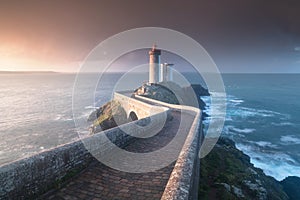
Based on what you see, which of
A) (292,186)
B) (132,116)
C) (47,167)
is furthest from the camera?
(132,116)

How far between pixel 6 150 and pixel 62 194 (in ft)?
80.2

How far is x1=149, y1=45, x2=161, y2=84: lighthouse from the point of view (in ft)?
114

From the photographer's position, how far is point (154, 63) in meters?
35.3

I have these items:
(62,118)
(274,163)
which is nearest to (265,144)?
(274,163)

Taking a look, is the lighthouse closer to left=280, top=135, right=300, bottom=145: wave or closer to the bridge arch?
the bridge arch

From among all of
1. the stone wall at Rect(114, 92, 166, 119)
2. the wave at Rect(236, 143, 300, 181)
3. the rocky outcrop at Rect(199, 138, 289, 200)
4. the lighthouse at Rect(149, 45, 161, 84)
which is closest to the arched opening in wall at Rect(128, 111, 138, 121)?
the stone wall at Rect(114, 92, 166, 119)

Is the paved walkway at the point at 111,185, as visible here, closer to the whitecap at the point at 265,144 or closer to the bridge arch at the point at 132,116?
the bridge arch at the point at 132,116

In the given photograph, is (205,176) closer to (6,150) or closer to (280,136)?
(6,150)

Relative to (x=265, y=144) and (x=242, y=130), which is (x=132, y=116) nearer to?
(x=265, y=144)

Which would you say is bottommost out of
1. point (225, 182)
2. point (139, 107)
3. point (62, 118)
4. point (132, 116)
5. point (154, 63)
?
point (62, 118)

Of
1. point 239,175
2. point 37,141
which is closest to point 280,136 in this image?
point 239,175

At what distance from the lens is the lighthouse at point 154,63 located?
34781 millimetres

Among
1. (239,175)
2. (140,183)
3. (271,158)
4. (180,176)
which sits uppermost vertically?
(180,176)

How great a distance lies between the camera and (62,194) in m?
4.81
